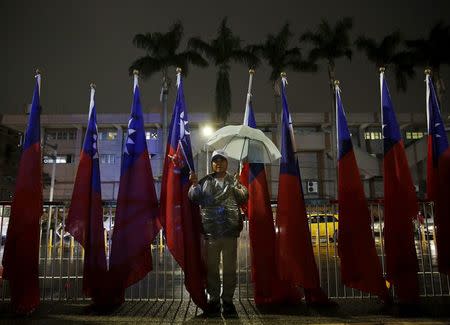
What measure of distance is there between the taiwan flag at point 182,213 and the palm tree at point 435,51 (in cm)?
3040

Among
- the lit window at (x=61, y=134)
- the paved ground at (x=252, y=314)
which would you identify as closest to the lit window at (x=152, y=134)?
the lit window at (x=61, y=134)

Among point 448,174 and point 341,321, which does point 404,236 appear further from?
point 341,321

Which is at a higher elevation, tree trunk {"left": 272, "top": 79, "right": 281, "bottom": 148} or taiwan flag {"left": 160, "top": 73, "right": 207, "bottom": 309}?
tree trunk {"left": 272, "top": 79, "right": 281, "bottom": 148}

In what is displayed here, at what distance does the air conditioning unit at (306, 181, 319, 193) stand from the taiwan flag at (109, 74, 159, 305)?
34.4 metres

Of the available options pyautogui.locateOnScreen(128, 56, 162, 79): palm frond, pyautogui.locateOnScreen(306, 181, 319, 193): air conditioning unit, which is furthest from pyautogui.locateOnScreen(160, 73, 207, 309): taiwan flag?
pyautogui.locateOnScreen(306, 181, 319, 193): air conditioning unit

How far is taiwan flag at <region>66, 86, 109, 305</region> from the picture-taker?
632cm

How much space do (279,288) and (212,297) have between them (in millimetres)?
1159

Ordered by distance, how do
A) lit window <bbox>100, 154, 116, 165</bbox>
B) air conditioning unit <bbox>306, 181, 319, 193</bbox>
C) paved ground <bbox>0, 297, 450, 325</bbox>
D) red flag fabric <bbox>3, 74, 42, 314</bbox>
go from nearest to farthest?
1. paved ground <bbox>0, 297, 450, 325</bbox>
2. red flag fabric <bbox>3, 74, 42, 314</bbox>
3. air conditioning unit <bbox>306, 181, 319, 193</bbox>
4. lit window <bbox>100, 154, 116, 165</bbox>

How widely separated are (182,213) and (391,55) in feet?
104

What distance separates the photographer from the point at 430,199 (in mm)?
6879

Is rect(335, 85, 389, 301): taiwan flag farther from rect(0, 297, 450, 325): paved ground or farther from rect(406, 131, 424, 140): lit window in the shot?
rect(406, 131, 424, 140): lit window

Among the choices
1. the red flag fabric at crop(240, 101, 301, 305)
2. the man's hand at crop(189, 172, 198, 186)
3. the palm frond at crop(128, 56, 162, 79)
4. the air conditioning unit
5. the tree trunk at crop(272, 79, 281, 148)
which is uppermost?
the palm frond at crop(128, 56, 162, 79)

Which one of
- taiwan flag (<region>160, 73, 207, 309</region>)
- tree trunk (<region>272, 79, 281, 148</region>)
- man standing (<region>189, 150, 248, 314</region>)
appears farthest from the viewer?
tree trunk (<region>272, 79, 281, 148</region>)

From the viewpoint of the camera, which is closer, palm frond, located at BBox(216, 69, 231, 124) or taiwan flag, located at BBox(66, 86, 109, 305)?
taiwan flag, located at BBox(66, 86, 109, 305)
